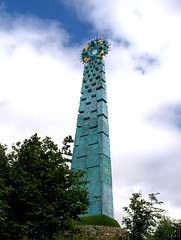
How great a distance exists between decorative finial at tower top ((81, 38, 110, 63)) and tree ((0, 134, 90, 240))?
19.0 meters

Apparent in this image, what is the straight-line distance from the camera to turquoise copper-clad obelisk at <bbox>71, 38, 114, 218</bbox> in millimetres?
19516

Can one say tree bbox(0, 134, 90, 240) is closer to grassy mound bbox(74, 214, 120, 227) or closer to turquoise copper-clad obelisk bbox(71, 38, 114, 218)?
grassy mound bbox(74, 214, 120, 227)

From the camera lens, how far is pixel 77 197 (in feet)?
41.4

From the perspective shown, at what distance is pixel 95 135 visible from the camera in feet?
76.7

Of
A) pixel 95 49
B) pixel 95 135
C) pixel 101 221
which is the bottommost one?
pixel 101 221

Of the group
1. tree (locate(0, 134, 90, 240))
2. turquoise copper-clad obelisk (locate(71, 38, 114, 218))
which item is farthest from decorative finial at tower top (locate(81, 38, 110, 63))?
tree (locate(0, 134, 90, 240))

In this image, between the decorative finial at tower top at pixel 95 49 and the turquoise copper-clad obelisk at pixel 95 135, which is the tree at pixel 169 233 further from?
the decorative finial at tower top at pixel 95 49

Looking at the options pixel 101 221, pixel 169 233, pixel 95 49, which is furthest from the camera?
pixel 95 49

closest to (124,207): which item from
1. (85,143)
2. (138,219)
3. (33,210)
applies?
(138,219)

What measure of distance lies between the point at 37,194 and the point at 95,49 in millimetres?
24803

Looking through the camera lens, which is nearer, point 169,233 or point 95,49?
point 169,233

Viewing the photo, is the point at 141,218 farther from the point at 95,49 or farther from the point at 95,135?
the point at 95,49

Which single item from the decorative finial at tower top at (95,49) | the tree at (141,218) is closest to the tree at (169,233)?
the tree at (141,218)

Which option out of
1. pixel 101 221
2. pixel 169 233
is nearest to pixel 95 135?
pixel 101 221
